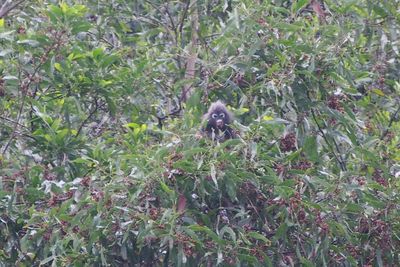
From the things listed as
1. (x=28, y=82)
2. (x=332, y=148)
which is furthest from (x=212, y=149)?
(x=28, y=82)

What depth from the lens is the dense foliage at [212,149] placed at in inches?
238

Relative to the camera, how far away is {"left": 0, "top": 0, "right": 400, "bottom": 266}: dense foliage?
605 cm

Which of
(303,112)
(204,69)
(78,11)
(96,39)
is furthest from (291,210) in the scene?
(96,39)

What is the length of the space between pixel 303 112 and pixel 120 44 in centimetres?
271

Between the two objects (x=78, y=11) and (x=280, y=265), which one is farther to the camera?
(x=78, y=11)

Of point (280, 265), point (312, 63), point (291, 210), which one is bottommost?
point (280, 265)

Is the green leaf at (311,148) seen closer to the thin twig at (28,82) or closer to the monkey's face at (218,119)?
the monkey's face at (218,119)

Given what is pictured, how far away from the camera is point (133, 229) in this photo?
6.04m

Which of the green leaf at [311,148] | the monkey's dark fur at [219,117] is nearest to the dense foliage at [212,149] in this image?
the green leaf at [311,148]

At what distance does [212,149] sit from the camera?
6.02 m

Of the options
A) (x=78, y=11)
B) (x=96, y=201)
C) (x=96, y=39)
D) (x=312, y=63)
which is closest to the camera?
(x=96, y=201)

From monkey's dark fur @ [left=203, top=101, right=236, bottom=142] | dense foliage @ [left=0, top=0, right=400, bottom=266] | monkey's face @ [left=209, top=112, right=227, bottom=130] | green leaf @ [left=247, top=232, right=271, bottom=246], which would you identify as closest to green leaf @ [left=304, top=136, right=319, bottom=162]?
dense foliage @ [left=0, top=0, right=400, bottom=266]

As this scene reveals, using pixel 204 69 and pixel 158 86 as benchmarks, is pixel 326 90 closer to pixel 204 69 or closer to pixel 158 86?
pixel 204 69

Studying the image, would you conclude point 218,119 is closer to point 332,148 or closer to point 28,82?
point 332,148
